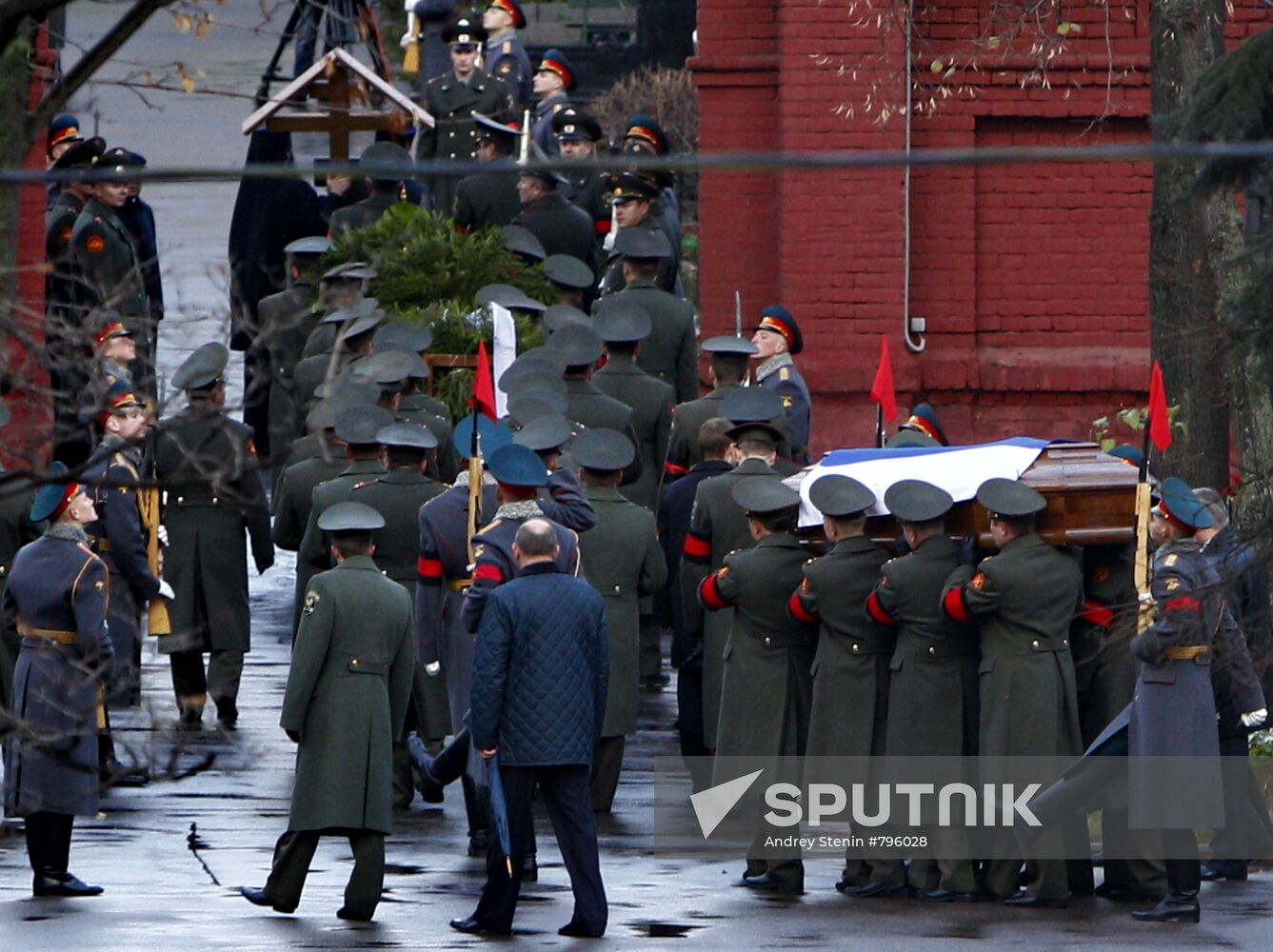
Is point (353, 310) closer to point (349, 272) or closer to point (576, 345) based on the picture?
point (349, 272)

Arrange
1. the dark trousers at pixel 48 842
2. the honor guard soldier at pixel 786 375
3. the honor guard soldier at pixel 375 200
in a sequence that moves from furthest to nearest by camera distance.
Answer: the honor guard soldier at pixel 375 200
the honor guard soldier at pixel 786 375
the dark trousers at pixel 48 842

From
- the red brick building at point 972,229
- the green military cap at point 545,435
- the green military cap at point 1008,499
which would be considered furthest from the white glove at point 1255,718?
the red brick building at point 972,229

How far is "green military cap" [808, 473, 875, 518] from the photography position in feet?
34.5

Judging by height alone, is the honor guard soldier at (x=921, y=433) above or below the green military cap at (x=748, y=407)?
below

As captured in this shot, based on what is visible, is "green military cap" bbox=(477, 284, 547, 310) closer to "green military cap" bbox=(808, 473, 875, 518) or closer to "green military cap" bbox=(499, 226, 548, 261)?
"green military cap" bbox=(499, 226, 548, 261)

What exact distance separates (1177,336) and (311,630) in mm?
3587

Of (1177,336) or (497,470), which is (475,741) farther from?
(1177,336)

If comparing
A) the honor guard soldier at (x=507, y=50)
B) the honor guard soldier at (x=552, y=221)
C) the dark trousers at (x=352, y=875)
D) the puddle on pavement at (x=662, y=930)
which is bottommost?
the puddle on pavement at (x=662, y=930)

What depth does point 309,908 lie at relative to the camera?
34.0 ft

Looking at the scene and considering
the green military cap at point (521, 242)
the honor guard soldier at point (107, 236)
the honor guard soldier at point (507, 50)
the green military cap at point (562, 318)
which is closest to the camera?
the green military cap at point (562, 318)

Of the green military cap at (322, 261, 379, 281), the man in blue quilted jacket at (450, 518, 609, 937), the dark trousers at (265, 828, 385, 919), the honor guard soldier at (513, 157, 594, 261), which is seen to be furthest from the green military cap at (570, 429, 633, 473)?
the honor guard soldier at (513, 157, 594, 261)

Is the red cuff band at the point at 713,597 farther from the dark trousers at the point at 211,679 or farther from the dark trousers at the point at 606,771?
the dark trousers at the point at 211,679

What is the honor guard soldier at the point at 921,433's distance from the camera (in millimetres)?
12148

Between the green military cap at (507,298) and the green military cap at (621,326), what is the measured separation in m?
0.51
